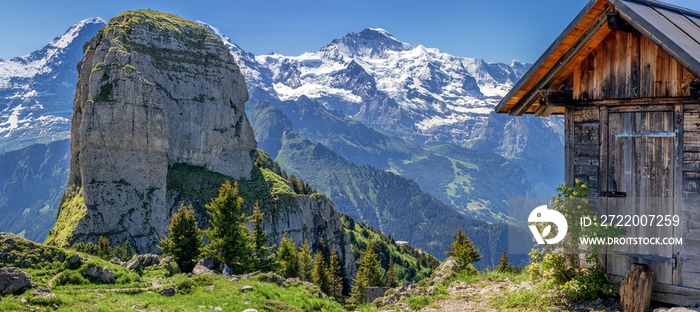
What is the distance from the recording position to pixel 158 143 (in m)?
A: 128

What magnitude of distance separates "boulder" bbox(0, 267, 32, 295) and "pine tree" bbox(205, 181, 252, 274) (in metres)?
22.4

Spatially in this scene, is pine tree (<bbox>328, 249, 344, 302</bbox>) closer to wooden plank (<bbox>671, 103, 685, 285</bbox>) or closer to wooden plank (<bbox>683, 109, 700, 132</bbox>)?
wooden plank (<bbox>671, 103, 685, 285</bbox>)

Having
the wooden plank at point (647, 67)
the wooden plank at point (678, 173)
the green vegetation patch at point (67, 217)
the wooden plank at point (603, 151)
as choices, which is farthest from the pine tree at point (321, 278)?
the green vegetation patch at point (67, 217)

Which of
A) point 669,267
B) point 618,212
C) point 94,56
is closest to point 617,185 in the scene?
point 618,212

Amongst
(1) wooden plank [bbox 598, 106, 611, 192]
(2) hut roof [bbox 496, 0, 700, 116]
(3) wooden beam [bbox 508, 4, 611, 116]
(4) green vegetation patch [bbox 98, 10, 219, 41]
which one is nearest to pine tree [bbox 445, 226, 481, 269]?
(1) wooden plank [bbox 598, 106, 611, 192]

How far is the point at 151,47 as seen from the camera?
459 ft

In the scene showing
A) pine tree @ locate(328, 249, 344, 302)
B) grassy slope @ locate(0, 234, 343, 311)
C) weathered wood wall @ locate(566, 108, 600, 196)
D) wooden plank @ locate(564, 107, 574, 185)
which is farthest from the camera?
pine tree @ locate(328, 249, 344, 302)

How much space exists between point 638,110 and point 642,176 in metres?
1.79

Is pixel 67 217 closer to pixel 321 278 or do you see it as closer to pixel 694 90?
pixel 321 278

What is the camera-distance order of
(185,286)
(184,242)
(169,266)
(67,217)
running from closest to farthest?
(185,286), (169,266), (184,242), (67,217)

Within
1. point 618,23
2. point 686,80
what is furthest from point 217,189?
point 686,80

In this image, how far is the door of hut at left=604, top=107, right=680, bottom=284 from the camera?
38.6ft

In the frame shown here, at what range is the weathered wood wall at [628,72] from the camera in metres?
11.7

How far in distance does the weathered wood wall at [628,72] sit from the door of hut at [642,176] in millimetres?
555
